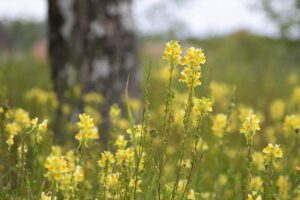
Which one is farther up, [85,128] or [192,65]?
[192,65]

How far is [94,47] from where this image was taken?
18.2ft

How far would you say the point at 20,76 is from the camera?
26.7 ft

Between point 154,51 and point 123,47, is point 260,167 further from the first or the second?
point 154,51

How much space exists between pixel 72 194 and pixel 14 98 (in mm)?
3990

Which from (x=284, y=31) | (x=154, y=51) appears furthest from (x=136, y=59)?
(x=154, y=51)

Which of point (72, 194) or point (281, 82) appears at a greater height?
point (281, 82)

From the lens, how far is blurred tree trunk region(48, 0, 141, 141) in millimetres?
5535

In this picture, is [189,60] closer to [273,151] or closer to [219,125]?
[273,151]

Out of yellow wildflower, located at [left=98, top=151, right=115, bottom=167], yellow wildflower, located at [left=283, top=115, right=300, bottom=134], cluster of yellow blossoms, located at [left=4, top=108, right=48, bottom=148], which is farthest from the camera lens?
yellow wildflower, located at [left=283, top=115, right=300, bottom=134]

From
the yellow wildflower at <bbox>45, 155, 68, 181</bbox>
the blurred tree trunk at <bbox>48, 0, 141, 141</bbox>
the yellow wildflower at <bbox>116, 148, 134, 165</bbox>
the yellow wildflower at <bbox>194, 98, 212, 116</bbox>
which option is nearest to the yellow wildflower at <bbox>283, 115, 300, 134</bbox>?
the yellow wildflower at <bbox>194, 98, 212, 116</bbox>

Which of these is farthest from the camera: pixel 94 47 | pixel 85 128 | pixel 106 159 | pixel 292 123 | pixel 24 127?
pixel 94 47

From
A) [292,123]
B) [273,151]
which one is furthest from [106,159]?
→ [292,123]

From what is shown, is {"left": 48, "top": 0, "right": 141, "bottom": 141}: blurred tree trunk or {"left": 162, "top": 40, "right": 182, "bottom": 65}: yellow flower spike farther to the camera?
{"left": 48, "top": 0, "right": 141, "bottom": 141}: blurred tree trunk

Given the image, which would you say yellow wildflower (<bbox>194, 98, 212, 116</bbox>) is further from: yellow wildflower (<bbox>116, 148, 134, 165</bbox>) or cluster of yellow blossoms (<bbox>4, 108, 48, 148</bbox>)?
cluster of yellow blossoms (<bbox>4, 108, 48, 148</bbox>)
